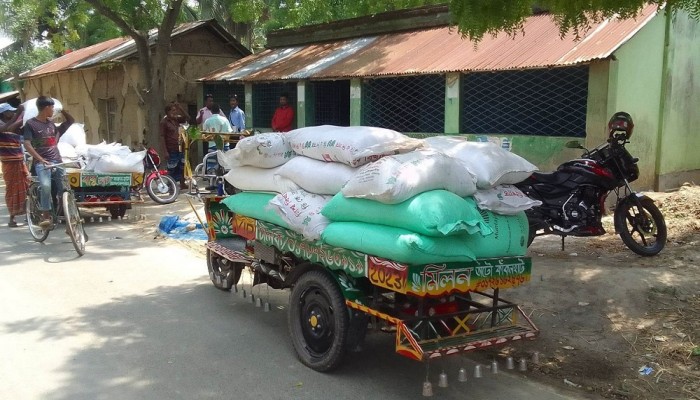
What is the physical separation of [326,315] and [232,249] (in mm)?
2109

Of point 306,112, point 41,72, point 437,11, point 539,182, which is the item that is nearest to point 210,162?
point 306,112

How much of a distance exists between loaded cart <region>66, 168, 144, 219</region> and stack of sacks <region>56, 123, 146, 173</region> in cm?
11

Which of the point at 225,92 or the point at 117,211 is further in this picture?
the point at 225,92

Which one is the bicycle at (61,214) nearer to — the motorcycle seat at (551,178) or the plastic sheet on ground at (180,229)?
the plastic sheet on ground at (180,229)

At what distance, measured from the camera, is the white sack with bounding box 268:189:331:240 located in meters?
4.40

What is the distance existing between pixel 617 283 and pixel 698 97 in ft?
22.2

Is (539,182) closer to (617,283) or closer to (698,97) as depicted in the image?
(617,283)

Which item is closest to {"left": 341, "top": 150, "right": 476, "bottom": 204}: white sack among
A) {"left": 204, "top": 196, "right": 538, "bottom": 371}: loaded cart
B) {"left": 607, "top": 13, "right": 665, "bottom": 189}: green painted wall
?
{"left": 204, "top": 196, "right": 538, "bottom": 371}: loaded cart

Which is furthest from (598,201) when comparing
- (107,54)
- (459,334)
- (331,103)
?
(107,54)

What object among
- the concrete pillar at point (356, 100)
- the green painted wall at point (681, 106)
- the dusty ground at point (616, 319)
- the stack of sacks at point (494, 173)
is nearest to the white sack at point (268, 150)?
→ the stack of sacks at point (494, 173)

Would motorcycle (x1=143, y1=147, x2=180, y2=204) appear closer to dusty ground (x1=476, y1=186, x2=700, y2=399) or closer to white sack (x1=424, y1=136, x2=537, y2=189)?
dusty ground (x1=476, y1=186, x2=700, y2=399)

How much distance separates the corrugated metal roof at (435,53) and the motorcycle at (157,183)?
353 centimetres

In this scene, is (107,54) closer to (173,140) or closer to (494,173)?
(173,140)

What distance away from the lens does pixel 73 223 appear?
26.3 ft
